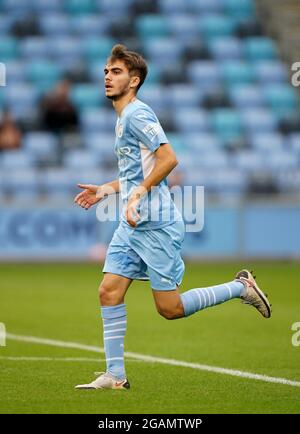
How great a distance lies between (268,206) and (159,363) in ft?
37.1

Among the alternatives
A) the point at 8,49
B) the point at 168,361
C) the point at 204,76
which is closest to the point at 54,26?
the point at 8,49

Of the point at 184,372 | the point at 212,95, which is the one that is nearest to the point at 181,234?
the point at 184,372

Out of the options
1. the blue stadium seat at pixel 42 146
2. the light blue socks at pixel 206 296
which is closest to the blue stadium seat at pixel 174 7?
the blue stadium seat at pixel 42 146

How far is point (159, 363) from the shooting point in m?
8.41

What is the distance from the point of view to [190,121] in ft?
73.3

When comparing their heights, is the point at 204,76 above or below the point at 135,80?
above

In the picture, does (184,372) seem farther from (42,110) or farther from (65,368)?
(42,110)

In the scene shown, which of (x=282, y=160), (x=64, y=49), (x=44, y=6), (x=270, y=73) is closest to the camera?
(x=282, y=160)

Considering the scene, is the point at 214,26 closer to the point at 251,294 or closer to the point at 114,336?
the point at 251,294

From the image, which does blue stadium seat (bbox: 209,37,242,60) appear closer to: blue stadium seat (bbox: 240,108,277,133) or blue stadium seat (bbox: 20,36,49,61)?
blue stadium seat (bbox: 240,108,277,133)

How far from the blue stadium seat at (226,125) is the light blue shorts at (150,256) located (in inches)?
604

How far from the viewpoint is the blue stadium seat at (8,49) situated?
2247 cm

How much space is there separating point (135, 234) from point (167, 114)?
15.2 meters

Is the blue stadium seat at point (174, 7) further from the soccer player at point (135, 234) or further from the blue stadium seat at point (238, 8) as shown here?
the soccer player at point (135, 234)
